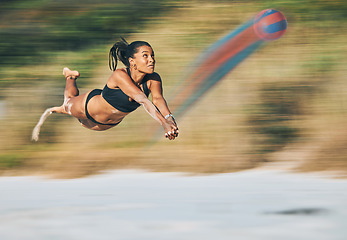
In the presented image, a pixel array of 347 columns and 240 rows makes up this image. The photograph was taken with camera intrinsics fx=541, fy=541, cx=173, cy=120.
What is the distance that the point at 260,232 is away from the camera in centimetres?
702

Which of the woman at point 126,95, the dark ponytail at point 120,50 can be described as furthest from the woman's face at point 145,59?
the dark ponytail at point 120,50

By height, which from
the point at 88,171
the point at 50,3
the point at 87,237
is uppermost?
the point at 50,3

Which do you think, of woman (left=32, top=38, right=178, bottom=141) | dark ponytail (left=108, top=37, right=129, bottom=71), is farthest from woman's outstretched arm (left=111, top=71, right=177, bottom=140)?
dark ponytail (left=108, top=37, right=129, bottom=71)

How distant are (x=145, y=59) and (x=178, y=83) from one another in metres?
7.10

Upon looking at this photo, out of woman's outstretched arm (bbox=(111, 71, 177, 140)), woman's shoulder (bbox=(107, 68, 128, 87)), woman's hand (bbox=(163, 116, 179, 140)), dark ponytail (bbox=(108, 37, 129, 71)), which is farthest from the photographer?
dark ponytail (bbox=(108, 37, 129, 71))

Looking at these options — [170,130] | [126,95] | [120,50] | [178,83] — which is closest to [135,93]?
[126,95]

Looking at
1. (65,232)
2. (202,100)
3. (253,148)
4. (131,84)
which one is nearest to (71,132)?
(202,100)

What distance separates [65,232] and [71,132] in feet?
18.7

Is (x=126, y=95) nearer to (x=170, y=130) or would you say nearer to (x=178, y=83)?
(x=170, y=130)

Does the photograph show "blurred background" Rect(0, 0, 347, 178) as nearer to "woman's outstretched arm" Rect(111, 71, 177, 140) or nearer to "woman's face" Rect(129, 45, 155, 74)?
"woman's outstretched arm" Rect(111, 71, 177, 140)

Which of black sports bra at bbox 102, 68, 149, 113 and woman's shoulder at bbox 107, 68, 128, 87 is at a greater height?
woman's shoulder at bbox 107, 68, 128, 87

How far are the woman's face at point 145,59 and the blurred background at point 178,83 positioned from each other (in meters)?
6.60

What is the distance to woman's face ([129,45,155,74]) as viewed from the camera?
529 centimetres

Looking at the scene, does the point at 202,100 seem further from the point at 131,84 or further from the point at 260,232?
the point at 131,84
